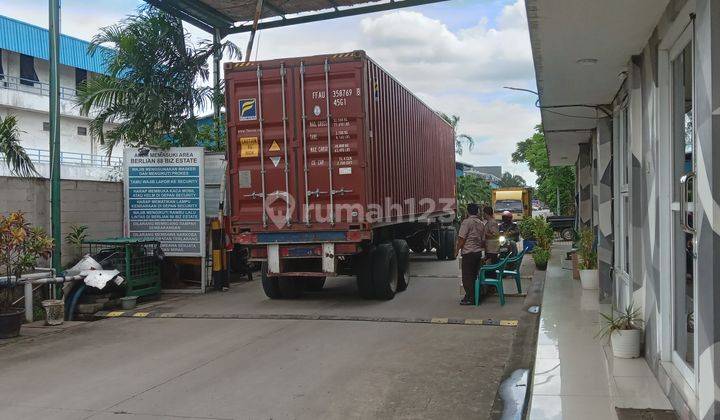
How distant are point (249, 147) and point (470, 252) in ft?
12.1

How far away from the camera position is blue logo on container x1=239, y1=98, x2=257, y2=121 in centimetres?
907

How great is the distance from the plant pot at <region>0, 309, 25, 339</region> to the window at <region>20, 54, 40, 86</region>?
23858 mm

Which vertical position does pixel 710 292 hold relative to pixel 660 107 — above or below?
below

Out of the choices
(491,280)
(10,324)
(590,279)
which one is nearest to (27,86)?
(10,324)

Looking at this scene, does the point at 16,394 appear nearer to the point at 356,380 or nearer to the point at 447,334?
the point at 356,380

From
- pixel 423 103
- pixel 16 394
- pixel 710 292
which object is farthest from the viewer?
pixel 423 103

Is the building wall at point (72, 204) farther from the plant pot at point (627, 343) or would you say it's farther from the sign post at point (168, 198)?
the plant pot at point (627, 343)

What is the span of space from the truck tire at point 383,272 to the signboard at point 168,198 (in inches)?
130

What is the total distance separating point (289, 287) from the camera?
32.5 ft

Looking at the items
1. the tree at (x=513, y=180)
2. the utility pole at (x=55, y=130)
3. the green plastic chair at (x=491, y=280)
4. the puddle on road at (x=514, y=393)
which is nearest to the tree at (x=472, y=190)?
the green plastic chair at (x=491, y=280)

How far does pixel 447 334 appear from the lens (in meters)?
7.10

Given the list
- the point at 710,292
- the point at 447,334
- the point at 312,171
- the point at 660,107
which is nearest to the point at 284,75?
the point at 312,171

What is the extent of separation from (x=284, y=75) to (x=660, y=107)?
5.75 metres

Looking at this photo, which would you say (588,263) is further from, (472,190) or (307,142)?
(472,190)
